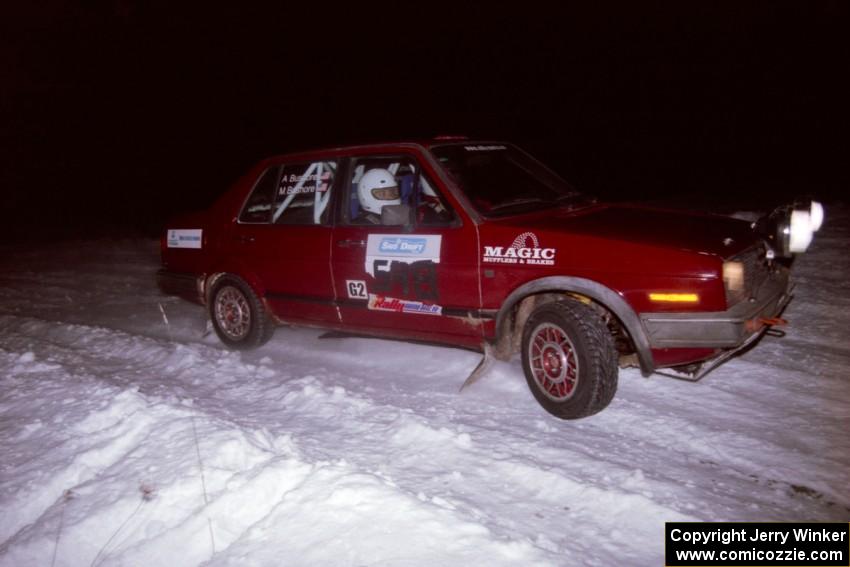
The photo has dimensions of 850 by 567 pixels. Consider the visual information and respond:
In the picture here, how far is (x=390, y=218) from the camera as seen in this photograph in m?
4.22

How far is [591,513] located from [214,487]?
5.99 feet

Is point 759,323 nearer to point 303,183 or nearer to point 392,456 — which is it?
point 392,456

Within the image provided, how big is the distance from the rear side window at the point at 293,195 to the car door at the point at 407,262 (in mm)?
243

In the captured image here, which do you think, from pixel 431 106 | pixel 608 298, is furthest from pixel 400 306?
pixel 431 106

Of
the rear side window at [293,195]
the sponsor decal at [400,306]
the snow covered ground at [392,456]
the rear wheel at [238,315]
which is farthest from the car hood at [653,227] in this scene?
the rear wheel at [238,315]

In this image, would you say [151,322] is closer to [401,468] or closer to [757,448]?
[401,468]

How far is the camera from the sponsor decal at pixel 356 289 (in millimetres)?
4641

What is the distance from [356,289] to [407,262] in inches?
21.9

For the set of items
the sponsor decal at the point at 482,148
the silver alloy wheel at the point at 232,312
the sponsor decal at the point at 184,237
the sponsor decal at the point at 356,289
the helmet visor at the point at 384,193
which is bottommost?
the silver alloy wheel at the point at 232,312

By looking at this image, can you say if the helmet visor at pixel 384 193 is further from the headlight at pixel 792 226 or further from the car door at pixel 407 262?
the headlight at pixel 792 226

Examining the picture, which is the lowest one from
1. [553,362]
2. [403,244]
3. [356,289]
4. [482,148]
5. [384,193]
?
[553,362]

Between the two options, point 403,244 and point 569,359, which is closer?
point 569,359

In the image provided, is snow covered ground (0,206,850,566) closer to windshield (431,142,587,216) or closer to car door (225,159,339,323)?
car door (225,159,339,323)

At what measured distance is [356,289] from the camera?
4691 millimetres
